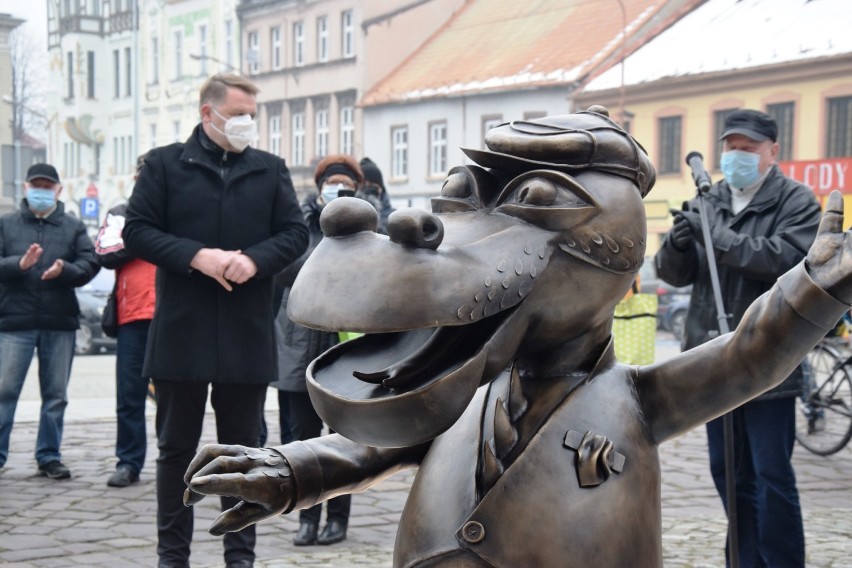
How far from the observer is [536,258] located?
208cm

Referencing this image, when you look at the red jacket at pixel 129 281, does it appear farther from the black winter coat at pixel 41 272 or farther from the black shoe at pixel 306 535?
the black shoe at pixel 306 535

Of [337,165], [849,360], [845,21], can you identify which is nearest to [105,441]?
[337,165]

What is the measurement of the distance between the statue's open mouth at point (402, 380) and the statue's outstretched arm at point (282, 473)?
378 mm

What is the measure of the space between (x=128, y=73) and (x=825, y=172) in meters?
31.3

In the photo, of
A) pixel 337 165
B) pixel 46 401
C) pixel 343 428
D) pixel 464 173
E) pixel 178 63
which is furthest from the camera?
pixel 178 63

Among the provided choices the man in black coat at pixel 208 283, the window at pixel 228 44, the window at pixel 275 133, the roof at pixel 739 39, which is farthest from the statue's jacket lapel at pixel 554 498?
the window at pixel 228 44

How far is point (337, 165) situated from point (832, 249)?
4784 mm

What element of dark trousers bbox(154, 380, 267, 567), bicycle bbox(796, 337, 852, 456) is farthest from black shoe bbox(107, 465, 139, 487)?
bicycle bbox(796, 337, 852, 456)

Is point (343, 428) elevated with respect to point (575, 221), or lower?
lower

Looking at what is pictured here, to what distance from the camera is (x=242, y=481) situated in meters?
2.23

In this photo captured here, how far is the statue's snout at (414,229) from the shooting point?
1.83 metres

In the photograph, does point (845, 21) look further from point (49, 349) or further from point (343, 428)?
point (343, 428)

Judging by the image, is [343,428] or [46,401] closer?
[343,428]

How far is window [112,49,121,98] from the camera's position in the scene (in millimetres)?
47781
